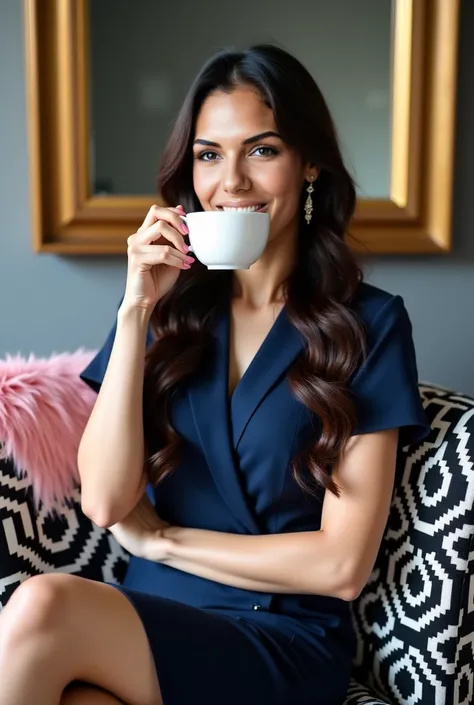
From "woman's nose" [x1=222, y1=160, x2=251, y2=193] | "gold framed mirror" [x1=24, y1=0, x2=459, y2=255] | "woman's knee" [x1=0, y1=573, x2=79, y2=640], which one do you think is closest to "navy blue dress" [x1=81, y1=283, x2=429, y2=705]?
"woman's knee" [x1=0, y1=573, x2=79, y2=640]

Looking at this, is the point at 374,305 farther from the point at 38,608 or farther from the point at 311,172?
the point at 38,608

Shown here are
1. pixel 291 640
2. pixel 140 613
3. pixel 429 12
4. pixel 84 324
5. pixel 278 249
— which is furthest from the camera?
pixel 84 324

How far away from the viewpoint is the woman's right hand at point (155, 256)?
116 cm

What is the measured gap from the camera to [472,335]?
1712 mm

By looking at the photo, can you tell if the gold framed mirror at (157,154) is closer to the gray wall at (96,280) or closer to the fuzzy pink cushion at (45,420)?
the gray wall at (96,280)

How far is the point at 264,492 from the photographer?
122 centimetres

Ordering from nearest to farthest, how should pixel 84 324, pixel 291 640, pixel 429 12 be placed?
1. pixel 291 640
2. pixel 429 12
3. pixel 84 324

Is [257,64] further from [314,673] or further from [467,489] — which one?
[314,673]

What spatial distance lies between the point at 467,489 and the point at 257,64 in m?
0.71

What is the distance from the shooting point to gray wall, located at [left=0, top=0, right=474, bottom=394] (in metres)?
1.60

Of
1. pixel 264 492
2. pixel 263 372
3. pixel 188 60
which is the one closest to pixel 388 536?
pixel 264 492

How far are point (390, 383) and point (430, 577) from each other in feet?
0.96

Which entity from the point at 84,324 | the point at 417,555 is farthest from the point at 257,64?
the point at 417,555

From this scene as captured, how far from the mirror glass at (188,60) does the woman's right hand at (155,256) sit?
16.7 inches
